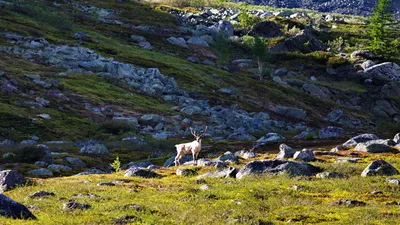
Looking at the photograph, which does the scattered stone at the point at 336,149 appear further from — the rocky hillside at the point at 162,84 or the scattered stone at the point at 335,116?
the scattered stone at the point at 335,116

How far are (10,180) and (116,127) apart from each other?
41.4m

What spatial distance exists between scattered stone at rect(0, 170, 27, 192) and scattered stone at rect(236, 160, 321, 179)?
1141 centimetres

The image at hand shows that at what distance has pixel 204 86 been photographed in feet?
332

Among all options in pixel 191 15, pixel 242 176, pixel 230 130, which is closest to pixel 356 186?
pixel 242 176

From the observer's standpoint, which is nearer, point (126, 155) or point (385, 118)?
point (126, 155)

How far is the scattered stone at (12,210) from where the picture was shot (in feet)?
51.0

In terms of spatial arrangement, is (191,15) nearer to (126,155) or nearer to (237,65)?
(237,65)

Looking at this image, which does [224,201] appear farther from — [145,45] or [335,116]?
[145,45]

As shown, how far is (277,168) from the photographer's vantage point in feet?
92.6

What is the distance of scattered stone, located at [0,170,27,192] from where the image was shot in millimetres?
22891

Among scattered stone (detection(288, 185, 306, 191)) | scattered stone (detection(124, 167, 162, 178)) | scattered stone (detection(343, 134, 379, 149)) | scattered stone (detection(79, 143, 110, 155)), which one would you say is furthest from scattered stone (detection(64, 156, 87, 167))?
scattered stone (detection(288, 185, 306, 191))

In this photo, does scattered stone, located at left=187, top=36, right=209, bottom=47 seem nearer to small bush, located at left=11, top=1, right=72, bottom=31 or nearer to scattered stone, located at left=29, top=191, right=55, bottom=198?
small bush, located at left=11, top=1, right=72, bottom=31

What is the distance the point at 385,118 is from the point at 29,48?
3104 inches

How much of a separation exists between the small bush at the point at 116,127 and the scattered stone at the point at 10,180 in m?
40.0
